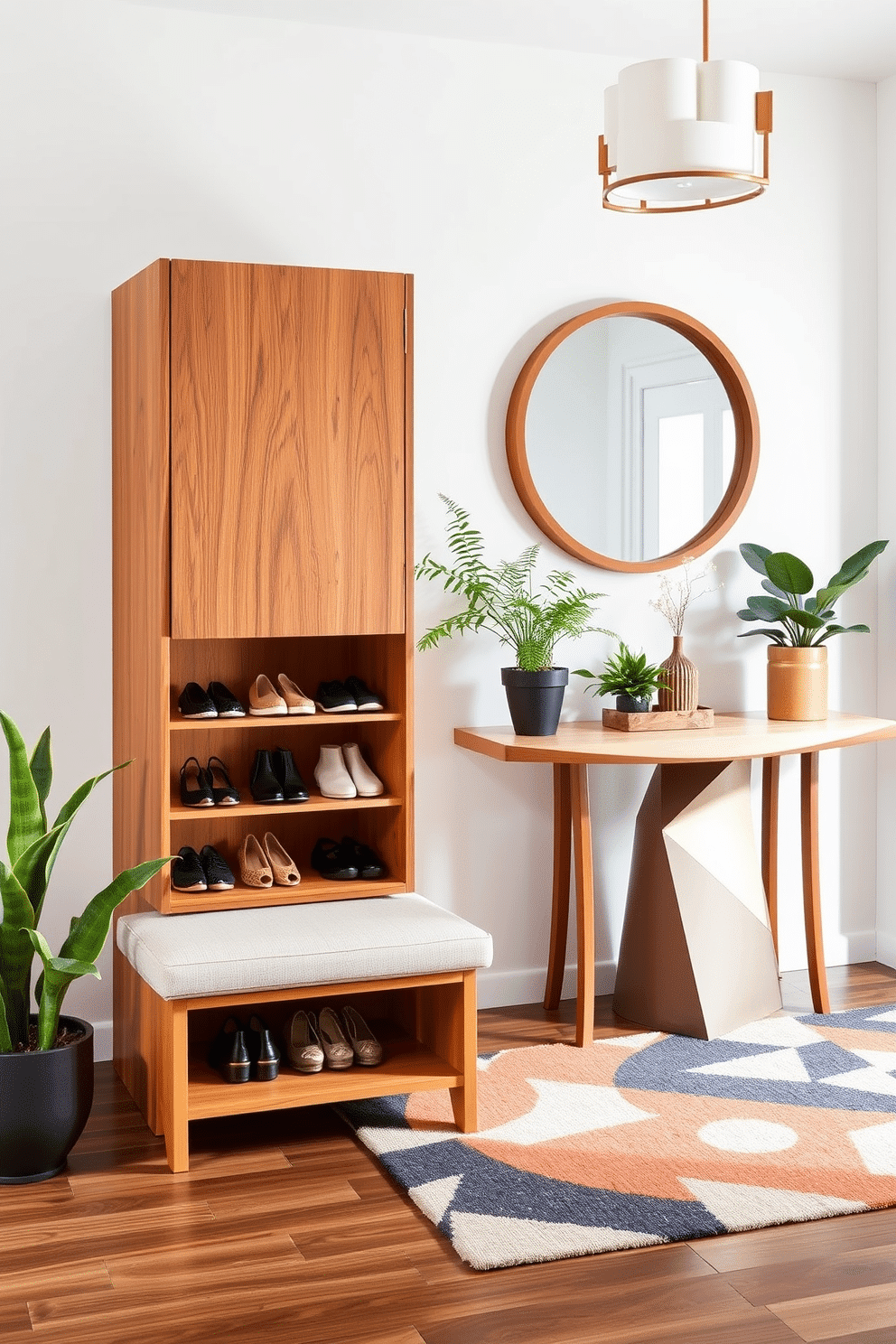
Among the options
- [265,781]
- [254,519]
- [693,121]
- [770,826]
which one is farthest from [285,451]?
[770,826]

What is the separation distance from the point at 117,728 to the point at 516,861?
1.21m

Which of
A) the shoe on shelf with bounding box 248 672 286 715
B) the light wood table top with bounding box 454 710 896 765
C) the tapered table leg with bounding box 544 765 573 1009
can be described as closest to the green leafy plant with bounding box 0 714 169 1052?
the shoe on shelf with bounding box 248 672 286 715

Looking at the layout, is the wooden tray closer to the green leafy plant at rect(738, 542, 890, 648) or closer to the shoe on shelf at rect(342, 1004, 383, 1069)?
the green leafy plant at rect(738, 542, 890, 648)

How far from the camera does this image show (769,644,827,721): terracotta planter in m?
3.82

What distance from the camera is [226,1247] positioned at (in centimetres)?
245

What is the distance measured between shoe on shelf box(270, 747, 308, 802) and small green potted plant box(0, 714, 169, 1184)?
432mm

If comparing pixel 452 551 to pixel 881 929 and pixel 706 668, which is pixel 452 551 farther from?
pixel 881 929

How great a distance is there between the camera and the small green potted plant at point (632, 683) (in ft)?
12.1

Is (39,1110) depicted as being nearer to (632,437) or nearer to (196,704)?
(196,704)

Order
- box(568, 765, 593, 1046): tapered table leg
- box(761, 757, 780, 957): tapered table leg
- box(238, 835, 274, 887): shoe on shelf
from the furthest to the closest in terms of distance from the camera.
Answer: box(761, 757, 780, 957): tapered table leg
box(568, 765, 593, 1046): tapered table leg
box(238, 835, 274, 887): shoe on shelf

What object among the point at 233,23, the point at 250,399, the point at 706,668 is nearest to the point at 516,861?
the point at 706,668

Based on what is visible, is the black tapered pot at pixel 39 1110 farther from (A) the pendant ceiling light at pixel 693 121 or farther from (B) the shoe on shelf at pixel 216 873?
(A) the pendant ceiling light at pixel 693 121

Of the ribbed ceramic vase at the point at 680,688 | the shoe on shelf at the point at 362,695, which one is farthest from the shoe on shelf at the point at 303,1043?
the ribbed ceramic vase at the point at 680,688

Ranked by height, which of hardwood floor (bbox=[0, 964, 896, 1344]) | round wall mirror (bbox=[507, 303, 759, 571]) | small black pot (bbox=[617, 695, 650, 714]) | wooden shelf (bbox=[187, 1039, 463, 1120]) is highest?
round wall mirror (bbox=[507, 303, 759, 571])
